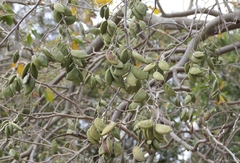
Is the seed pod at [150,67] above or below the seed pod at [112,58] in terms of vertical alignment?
below

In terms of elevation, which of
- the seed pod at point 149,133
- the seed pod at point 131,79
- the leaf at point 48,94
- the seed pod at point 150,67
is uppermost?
the seed pod at point 131,79

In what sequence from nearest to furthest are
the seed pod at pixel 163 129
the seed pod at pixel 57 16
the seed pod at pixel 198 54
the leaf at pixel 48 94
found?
the seed pod at pixel 163 129, the seed pod at pixel 57 16, the seed pod at pixel 198 54, the leaf at pixel 48 94

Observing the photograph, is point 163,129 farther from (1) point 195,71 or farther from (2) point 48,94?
(2) point 48,94

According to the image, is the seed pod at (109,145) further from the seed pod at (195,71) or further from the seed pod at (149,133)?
the seed pod at (195,71)

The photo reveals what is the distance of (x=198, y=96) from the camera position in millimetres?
3299

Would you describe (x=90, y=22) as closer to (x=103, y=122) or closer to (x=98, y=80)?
(x=98, y=80)

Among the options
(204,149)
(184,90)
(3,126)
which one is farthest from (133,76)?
(204,149)

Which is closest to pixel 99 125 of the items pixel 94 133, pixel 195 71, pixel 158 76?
pixel 94 133

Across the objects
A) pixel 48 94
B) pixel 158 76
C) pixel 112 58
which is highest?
pixel 112 58

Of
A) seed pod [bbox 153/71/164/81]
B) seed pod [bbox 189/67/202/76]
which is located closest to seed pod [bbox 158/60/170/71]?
seed pod [bbox 153/71/164/81]

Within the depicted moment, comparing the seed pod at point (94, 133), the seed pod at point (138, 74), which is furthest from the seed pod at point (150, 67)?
the seed pod at point (94, 133)

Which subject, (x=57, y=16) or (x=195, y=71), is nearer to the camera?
(x=57, y=16)

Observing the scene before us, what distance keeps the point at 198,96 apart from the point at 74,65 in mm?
2124

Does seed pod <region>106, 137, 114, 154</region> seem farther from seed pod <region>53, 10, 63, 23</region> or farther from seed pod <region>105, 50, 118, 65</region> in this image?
seed pod <region>53, 10, 63, 23</region>
